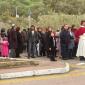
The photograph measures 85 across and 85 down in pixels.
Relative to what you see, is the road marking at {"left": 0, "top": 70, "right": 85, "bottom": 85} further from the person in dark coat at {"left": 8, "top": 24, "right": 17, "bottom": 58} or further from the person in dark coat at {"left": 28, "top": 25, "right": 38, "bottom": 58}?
the person in dark coat at {"left": 28, "top": 25, "right": 38, "bottom": 58}

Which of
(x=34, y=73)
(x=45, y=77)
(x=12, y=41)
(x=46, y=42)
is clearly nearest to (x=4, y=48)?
(x=12, y=41)

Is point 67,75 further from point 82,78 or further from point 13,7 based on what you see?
point 13,7

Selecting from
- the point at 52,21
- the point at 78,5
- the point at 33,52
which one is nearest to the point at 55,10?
the point at 78,5

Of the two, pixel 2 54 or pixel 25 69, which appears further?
pixel 2 54

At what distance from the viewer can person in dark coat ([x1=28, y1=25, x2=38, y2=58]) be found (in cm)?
2223

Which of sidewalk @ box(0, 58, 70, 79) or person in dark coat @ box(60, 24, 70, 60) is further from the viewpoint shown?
person in dark coat @ box(60, 24, 70, 60)

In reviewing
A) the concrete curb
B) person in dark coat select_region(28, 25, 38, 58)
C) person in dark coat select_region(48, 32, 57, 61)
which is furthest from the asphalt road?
person in dark coat select_region(28, 25, 38, 58)

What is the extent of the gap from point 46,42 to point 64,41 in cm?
91

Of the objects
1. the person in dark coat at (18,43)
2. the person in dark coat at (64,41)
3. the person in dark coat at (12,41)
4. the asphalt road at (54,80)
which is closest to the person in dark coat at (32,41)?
the person in dark coat at (18,43)

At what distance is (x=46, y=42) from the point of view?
21.0 meters

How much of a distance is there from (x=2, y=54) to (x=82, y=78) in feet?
24.1

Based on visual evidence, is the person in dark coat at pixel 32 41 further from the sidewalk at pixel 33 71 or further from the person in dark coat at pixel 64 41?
the sidewalk at pixel 33 71

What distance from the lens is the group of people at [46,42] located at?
21.0 metres

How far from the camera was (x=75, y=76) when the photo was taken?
49.7ft
